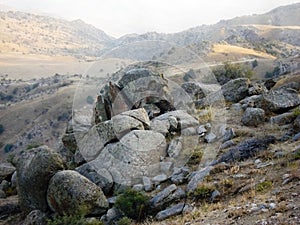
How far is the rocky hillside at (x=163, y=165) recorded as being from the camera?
11694 mm

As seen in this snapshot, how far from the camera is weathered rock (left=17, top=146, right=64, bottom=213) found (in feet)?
52.9

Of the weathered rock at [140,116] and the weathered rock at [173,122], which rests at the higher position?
the weathered rock at [140,116]

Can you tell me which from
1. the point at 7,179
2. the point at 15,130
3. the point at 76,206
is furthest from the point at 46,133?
the point at 76,206

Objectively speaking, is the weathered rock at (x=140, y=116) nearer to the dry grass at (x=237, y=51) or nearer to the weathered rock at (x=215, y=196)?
the weathered rock at (x=215, y=196)

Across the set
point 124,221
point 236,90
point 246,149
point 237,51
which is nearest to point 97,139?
point 124,221

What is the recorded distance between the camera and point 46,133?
107625mm

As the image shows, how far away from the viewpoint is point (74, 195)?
14.6 m

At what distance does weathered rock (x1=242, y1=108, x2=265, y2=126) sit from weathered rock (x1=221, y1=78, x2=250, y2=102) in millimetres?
6319

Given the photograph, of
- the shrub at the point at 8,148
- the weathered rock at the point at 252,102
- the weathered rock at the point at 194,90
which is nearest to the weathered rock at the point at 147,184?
the weathered rock at the point at 252,102

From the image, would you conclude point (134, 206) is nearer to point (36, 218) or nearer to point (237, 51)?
point (36, 218)

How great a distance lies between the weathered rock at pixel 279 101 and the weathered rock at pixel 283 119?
1.34 m

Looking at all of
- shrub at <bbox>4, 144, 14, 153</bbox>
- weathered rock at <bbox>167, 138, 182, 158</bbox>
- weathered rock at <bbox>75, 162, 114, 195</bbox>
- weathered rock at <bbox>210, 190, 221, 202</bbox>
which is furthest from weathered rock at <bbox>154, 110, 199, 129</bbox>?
shrub at <bbox>4, 144, 14, 153</bbox>

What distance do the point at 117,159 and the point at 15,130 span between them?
103948 mm

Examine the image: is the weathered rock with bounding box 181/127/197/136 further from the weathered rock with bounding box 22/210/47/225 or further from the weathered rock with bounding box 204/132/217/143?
the weathered rock with bounding box 22/210/47/225
